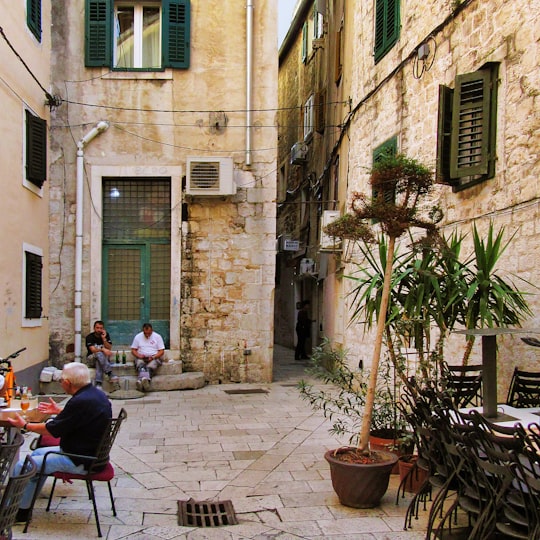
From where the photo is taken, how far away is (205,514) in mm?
4793

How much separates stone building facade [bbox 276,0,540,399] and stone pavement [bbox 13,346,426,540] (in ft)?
6.84

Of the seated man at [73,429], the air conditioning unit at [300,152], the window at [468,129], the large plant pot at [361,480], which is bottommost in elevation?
the large plant pot at [361,480]

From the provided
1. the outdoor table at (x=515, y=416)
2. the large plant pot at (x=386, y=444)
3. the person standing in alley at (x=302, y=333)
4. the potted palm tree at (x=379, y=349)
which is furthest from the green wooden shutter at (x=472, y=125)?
the person standing in alley at (x=302, y=333)

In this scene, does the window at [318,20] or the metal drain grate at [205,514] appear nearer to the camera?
the metal drain grate at [205,514]

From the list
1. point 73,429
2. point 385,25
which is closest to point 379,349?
point 73,429

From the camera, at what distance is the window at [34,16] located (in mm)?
9711

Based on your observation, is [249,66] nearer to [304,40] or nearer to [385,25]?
[385,25]

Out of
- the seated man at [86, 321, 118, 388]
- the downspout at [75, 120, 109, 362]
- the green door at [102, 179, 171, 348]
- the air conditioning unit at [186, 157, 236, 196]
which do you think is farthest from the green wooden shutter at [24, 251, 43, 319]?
the air conditioning unit at [186, 157, 236, 196]

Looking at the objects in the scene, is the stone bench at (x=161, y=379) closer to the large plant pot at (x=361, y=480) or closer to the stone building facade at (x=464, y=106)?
the stone building facade at (x=464, y=106)

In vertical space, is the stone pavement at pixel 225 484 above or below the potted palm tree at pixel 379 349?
below

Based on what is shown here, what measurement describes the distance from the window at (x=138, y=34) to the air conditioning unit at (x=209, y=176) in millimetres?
1855

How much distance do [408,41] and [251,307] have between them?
210 inches

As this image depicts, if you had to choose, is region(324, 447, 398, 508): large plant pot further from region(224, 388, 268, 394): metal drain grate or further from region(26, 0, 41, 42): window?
region(26, 0, 41, 42): window

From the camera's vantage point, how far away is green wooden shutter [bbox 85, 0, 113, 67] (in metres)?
11.3
